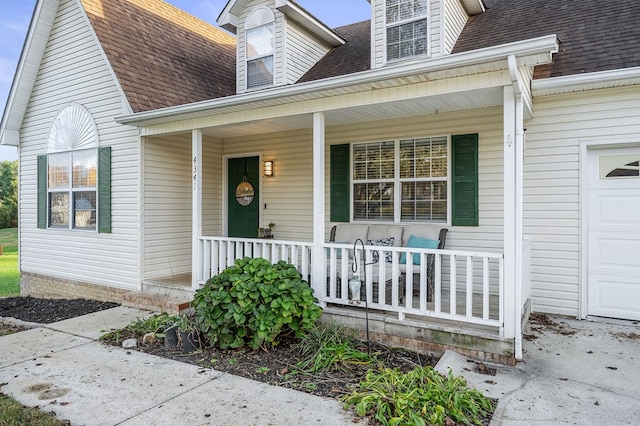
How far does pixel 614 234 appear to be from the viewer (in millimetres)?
5180

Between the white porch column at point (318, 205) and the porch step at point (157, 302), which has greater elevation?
the white porch column at point (318, 205)

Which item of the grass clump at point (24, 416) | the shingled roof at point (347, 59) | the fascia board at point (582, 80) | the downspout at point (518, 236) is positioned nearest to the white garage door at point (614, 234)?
the fascia board at point (582, 80)

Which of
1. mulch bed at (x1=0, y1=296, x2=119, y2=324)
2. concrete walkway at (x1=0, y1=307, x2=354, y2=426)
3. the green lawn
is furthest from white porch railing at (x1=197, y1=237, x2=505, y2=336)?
the green lawn

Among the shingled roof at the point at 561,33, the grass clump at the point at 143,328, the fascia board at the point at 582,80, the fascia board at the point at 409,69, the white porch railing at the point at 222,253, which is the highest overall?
the shingled roof at the point at 561,33

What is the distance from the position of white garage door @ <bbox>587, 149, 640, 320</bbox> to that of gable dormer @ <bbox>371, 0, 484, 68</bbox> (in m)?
2.55

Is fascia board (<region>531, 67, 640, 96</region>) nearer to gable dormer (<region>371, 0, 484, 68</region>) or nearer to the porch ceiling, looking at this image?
the porch ceiling

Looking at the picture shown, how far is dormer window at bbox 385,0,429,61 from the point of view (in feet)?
19.8

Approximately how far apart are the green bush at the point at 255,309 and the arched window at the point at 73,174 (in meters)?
3.89

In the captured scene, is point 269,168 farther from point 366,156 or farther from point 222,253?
point 222,253

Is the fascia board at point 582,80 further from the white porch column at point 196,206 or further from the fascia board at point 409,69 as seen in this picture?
the white porch column at point 196,206

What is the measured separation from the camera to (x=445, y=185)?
6043 millimetres


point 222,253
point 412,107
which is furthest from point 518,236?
point 222,253

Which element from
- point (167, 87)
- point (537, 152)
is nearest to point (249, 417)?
point (537, 152)

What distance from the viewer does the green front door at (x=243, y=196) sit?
793 centimetres
